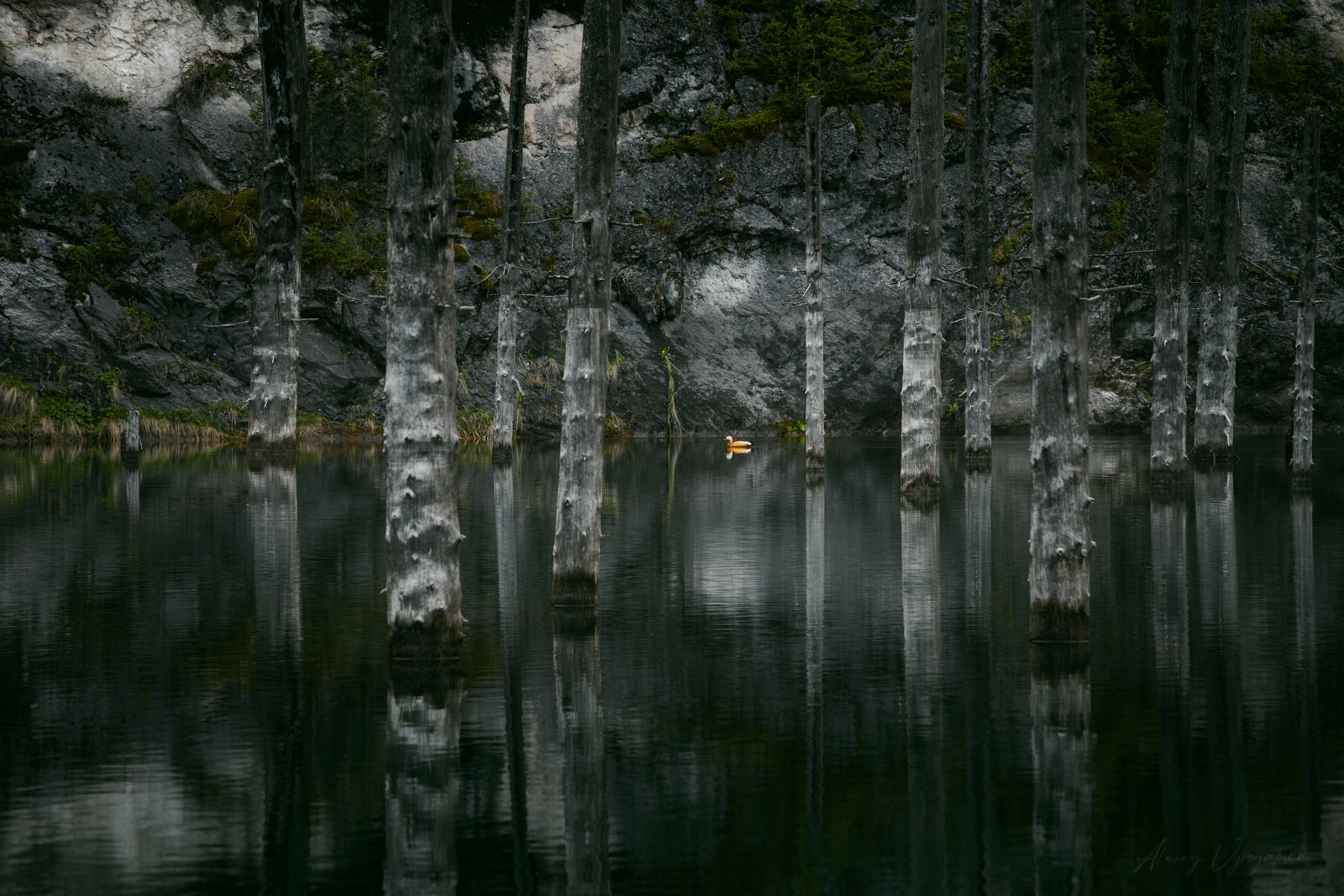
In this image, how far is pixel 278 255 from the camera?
2569 centimetres

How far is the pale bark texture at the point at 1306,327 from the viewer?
2262 cm

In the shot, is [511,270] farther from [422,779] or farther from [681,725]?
→ [422,779]

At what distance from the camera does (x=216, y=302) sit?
37.9m

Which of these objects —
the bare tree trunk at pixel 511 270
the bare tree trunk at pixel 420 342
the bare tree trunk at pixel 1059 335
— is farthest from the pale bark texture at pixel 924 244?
the bare tree trunk at pixel 420 342

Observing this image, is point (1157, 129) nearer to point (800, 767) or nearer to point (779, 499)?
point (779, 499)

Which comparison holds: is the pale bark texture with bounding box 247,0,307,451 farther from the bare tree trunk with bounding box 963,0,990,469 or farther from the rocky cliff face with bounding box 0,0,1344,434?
the bare tree trunk with bounding box 963,0,990,469

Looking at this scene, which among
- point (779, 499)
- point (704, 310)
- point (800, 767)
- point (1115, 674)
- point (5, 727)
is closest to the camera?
point (800, 767)

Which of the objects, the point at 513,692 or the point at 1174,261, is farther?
the point at 1174,261

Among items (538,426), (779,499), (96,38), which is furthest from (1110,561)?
(96,38)

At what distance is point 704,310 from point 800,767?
126ft

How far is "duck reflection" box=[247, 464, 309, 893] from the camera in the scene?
552cm

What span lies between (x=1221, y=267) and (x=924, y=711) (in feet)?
76.0

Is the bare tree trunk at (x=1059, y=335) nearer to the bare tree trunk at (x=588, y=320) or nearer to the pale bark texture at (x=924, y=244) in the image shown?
the bare tree trunk at (x=588, y=320)

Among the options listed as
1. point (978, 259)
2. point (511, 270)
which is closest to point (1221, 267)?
point (978, 259)
